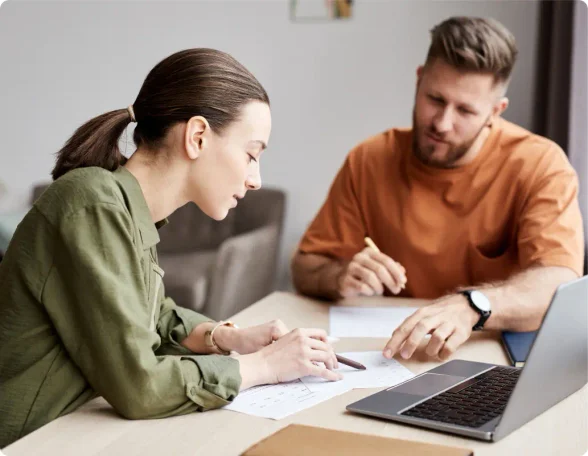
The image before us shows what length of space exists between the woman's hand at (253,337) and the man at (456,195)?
403 mm

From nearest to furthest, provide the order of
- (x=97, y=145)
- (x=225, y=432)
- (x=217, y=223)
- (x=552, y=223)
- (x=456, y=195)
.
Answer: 1. (x=225, y=432)
2. (x=97, y=145)
3. (x=552, y=223)
4. (x=456, y=195)
5. (x=217, y=223)

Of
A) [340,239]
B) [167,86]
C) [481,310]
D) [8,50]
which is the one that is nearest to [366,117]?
[340,239]

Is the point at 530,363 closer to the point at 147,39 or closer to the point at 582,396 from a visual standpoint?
the point at 582,396

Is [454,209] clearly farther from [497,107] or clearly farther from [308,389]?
[308,389]

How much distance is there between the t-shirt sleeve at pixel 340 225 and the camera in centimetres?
201

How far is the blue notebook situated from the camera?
1323 millimetres

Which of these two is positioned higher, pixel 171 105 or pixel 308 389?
pixel 171 105

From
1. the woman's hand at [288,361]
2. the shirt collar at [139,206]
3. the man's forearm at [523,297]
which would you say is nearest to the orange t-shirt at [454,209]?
the man's forearm at [523,297]

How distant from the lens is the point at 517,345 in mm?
1413

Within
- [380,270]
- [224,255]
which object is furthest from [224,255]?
[380,270]

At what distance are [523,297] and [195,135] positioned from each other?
2.54 feet

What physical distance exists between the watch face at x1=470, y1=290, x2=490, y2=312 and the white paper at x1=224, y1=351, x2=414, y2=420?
25cm

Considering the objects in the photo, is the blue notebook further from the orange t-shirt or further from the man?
the orange t-shirt

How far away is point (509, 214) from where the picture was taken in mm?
1896
